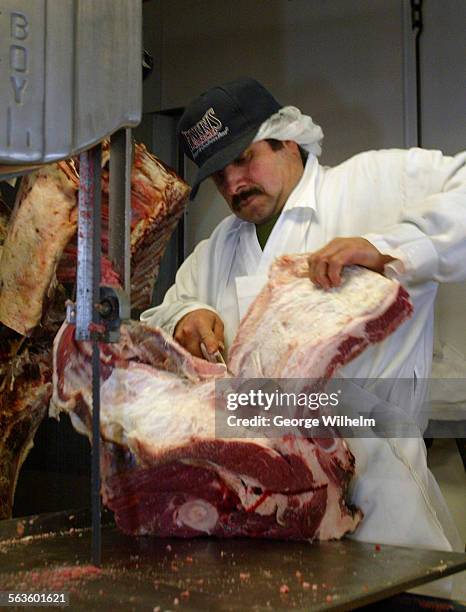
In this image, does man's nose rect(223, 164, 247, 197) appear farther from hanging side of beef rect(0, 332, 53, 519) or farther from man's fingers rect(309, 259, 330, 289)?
hanging side of beef rect(0, 332, 53, 519)

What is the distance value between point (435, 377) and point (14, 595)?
7.10ft

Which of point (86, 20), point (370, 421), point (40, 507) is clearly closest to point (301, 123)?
point (370, 421)

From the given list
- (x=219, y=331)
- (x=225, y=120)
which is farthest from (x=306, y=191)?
(x=219, y=331)

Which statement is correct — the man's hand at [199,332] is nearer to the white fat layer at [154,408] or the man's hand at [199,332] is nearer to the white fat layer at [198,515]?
the white fat layer at [154,408]

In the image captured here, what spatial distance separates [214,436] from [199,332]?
514 millimetres

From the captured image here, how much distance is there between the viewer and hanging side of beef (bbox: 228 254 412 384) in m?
1.74

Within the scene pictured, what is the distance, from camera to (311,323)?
5.85ft

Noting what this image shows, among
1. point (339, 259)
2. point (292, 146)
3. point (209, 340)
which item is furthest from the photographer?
point (292, 146)

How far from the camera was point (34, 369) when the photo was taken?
2.75m

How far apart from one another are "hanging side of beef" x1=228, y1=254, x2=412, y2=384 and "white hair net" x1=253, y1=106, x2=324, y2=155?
1.76ft

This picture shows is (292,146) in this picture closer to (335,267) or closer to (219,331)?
(219,331)

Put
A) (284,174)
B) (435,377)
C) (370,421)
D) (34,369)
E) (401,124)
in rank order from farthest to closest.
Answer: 1. (401,124)
2. (435,377)
3. (34,369)
4. (284,174)
5. (370,421)

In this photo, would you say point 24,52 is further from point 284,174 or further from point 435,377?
point 435,377

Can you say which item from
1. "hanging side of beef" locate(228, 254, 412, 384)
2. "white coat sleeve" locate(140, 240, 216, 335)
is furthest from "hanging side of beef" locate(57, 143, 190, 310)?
"hanging side of beef" locate(228, 254, 412, 384)
